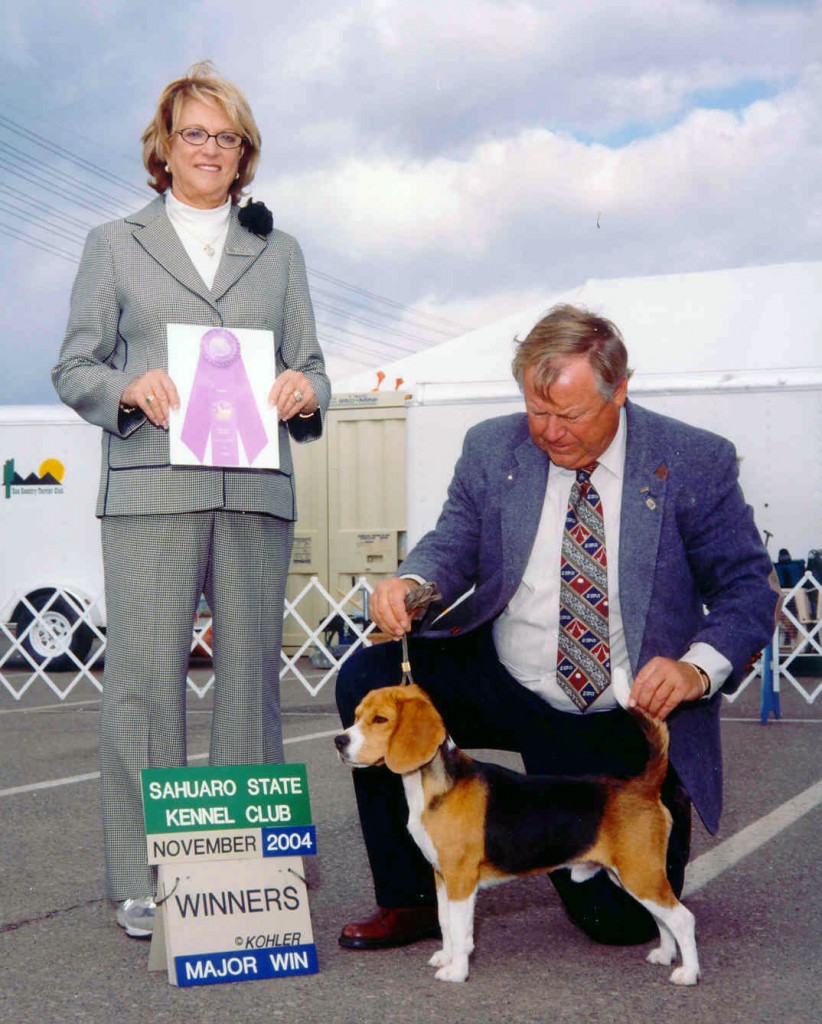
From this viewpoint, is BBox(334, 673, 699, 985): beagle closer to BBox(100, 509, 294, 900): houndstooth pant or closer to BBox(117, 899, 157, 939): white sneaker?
BBox(100, 509, 294, 900): houndstooth pant

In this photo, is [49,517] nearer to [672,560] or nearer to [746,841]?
[746,841]

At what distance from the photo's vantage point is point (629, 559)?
117 inches

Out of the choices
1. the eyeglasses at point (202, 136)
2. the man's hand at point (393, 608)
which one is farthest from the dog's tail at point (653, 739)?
the eyeglasses at point (202, 136)

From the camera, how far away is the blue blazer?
2.93m

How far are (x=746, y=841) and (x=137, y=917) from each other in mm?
2137

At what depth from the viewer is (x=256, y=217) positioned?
10.5 ft

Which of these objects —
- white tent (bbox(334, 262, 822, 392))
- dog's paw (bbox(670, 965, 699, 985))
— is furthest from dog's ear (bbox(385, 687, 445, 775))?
white tent (bbox(334, 262, 822, 392))

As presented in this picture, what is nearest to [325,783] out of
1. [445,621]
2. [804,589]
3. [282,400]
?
[445,621]

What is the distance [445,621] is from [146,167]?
1.40m

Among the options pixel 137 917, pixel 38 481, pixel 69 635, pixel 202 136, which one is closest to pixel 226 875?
pixel 137 917

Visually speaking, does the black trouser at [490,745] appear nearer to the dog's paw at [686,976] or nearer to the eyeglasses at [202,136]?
the dog's paw at [686,976]

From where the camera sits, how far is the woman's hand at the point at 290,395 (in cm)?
306

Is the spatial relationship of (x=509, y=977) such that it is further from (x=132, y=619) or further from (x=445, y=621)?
(x=132, y=619)

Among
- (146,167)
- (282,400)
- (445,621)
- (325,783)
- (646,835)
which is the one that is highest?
(146,167)
